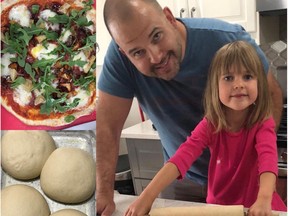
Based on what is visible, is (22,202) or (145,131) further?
(145,131)

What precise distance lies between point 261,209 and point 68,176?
316 millimetres

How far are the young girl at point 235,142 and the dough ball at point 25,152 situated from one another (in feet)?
0.59

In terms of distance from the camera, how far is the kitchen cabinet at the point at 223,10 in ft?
2.08

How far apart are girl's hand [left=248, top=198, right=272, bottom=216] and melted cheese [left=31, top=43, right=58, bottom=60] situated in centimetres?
41

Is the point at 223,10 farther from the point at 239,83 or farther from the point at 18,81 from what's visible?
the point at 18,81

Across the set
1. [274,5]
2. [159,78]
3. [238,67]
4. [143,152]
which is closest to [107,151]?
[143,152]

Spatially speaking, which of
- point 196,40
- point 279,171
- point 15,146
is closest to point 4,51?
point 15,146

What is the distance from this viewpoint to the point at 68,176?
1.97 feet

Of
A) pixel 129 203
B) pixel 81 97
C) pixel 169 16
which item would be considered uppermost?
pixel 169 16

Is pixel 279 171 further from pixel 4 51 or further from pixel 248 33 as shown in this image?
pixel 4 51

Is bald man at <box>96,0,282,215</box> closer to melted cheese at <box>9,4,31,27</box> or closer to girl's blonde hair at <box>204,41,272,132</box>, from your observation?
girl's blonde hair at <box>204,41,272,132</box>

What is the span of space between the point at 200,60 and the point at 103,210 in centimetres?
32

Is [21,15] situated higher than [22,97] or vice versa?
[21,15]

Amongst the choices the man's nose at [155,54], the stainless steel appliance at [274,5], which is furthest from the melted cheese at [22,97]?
the stainless steel appliance at [274,5]
